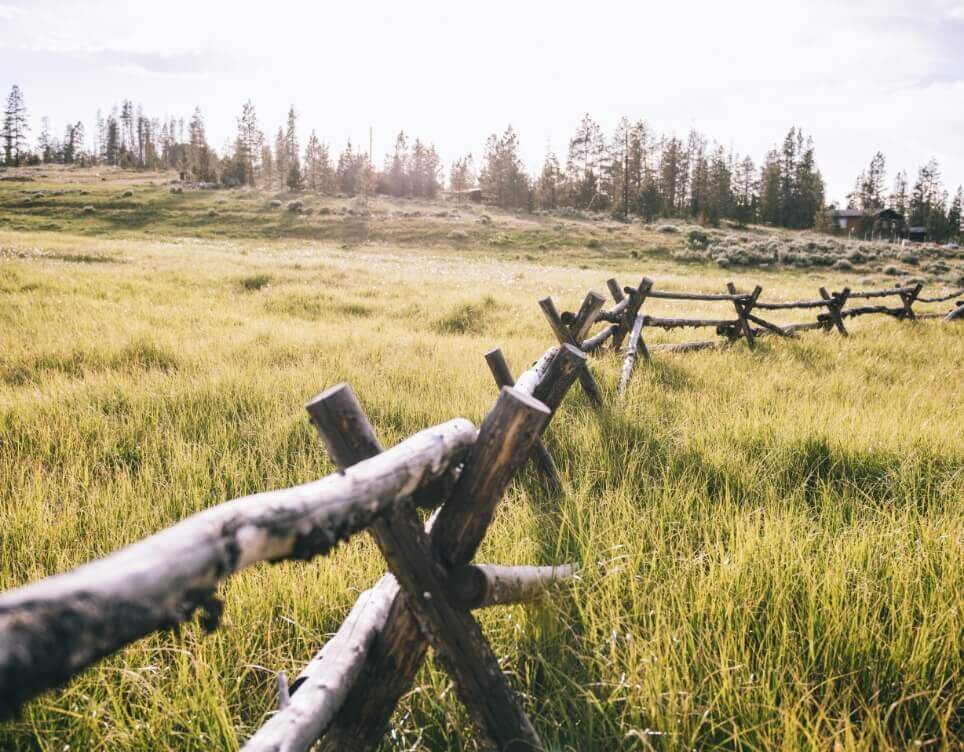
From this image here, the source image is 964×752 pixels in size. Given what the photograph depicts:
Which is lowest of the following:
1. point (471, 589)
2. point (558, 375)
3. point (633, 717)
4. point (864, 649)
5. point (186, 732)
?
point (186, 732)

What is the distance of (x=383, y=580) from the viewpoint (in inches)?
72.6

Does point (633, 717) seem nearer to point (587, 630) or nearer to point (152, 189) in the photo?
point (587, 630)

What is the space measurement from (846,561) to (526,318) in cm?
841

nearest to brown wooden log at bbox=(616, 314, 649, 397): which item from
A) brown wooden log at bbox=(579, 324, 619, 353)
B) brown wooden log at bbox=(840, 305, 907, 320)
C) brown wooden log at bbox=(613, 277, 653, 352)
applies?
brown wooden log at bbox=(613, 277, 653, 352)

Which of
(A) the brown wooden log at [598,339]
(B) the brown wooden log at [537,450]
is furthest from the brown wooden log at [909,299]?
(B) the brown wooden log at [537,450]

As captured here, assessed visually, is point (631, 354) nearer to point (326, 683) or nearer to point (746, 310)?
point (746, 310)

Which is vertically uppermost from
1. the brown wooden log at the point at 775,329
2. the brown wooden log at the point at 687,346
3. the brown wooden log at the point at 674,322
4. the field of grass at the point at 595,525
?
the brown wooden log at the point at 674,322

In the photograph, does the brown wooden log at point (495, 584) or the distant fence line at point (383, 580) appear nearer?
the distant fence line at point (383, 580)

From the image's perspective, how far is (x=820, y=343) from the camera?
9.16 m

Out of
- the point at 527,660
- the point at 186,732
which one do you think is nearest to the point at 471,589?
the point at 527,660

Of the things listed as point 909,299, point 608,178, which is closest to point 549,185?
point 608,178

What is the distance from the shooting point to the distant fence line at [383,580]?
0.81 metres

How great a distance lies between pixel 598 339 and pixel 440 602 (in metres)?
4.93

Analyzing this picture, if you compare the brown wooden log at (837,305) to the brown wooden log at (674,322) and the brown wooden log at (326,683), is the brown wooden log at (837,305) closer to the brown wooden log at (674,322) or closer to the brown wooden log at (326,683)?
the brown wooden log at (674,322)
